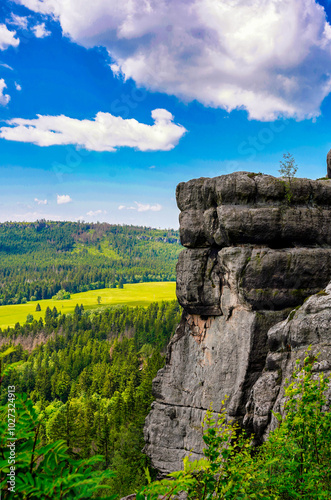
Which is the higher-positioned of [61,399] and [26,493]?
[26,493]

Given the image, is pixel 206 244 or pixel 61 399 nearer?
pixel 206 244

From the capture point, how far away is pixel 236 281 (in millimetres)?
27312

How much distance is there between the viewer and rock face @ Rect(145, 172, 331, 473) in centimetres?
2680

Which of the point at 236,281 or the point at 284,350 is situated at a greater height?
the point at 236,281

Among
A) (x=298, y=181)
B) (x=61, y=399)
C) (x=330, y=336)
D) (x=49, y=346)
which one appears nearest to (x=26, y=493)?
(x=330, y=336)

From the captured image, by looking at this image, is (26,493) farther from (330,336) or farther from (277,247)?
(277,247)

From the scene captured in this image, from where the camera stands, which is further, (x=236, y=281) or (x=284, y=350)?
(x=236, y=281)

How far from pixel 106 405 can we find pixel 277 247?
6432 cm

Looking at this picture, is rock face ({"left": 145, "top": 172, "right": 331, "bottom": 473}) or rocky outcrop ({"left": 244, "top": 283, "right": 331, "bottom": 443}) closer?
rocky outcrop ({"left": 244, "top": 283, "right": 331, "bottom": 443})

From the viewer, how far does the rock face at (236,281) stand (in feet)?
87.9

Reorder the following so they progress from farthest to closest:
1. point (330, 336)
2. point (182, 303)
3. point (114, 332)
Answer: point (114, 332) < point (182, 303) < point (330, 336)

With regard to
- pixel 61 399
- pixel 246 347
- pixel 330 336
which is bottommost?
pixel 61 399

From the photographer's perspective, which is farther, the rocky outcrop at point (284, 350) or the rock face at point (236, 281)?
the rock face at point (236, 281)

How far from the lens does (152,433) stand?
101ft
